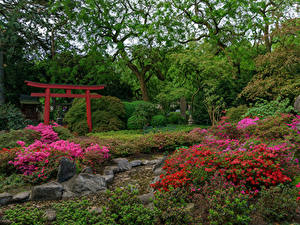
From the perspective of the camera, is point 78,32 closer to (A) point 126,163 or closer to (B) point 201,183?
(A) point 126,163

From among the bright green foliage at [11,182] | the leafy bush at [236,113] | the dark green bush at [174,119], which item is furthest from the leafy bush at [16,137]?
the dark green bush at [174,119]

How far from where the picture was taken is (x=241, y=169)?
3.34m

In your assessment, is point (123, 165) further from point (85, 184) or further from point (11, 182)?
point (11, 182)

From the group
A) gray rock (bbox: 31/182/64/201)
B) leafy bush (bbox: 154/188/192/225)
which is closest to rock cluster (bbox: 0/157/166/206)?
gray rock (bbox: 31/182/64/201)

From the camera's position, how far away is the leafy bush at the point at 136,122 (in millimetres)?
11828

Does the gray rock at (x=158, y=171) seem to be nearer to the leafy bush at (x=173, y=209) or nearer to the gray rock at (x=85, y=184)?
the gray rock at (x=85, y=184)

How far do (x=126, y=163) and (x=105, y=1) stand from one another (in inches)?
468

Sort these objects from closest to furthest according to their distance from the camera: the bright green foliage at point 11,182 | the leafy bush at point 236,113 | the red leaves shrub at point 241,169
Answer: the red leaves shrub at point 241,169 → the bright green foliage at point 11,182 → the leafy bush at point 236,113

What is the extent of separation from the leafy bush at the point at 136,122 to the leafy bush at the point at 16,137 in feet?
17.4

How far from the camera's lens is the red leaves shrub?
330 cm

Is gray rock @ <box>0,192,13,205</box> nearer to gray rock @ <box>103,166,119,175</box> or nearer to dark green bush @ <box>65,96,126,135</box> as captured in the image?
gray rock @ <box>103,166,119,175</box>

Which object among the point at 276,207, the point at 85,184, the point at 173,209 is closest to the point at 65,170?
the point at 85,184

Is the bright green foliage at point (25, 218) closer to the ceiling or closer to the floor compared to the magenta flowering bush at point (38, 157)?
closer to the floor

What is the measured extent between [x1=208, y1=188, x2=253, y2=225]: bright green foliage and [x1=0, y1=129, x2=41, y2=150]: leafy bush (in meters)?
5.71
